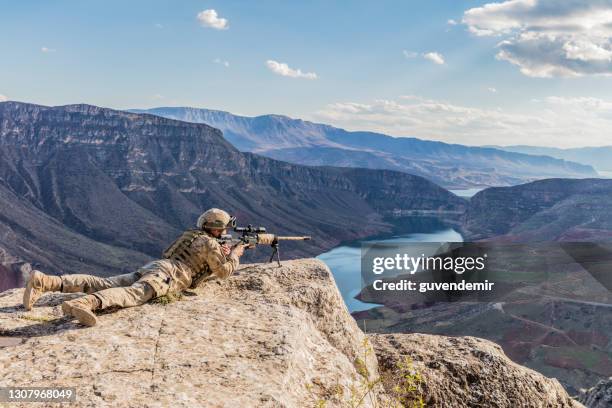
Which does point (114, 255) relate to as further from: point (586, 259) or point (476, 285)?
point (586, 259)

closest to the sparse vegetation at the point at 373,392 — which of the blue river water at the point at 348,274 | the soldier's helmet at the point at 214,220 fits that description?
the soldier's helmet at the point at 214,220

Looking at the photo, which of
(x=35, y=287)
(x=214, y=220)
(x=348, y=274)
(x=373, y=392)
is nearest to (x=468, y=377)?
(x=373, y=392)

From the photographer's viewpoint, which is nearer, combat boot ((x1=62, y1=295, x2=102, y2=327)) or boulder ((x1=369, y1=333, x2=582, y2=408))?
combat boot ((x1=62, y1=295, x2=102, y2=327))

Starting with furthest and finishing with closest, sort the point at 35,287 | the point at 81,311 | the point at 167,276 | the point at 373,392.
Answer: the point at 167,276
the point at 35,287
the point at 373,392
the point at 81,311

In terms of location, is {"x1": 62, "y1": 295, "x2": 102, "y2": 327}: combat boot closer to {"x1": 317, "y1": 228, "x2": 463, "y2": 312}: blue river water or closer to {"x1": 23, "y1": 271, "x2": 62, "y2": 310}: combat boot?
{"x1": 23, "y1": 271, "x2": 62, "y2": 310}: combat boot

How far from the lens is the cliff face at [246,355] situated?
5.55 meters

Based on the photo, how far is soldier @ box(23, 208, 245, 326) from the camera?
8.10 meters

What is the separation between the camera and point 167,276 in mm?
8938

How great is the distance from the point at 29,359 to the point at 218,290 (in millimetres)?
3968

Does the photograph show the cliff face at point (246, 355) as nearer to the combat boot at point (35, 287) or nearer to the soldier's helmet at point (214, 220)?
the combat boot at point (35, 287)

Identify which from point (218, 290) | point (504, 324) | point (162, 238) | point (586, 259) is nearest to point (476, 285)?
point (586, 259)

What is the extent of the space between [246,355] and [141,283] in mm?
2910

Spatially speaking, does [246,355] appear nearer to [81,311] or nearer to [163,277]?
[81,311]

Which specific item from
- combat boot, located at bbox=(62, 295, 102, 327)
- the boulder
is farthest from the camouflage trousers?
the boulder
